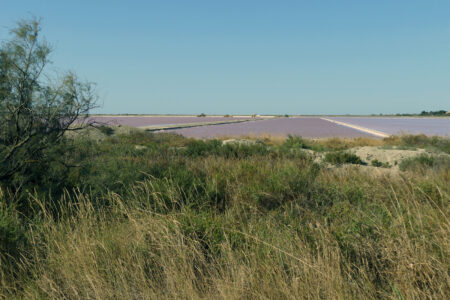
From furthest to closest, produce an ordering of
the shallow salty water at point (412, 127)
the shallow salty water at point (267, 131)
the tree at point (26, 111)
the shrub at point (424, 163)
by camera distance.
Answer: the shallow salty water at point (412, 127) < the shallow salty water at point (267, 131) < the shrub at point (424, 163) < the tree at point (26, 111)

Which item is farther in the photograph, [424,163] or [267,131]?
[267,131]

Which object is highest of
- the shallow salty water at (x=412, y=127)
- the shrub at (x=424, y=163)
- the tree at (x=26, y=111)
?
the tree at (x=26, y=111)

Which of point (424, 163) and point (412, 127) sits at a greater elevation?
point (424, 163)

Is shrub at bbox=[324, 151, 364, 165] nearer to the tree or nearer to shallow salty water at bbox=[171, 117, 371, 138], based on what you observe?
the tree

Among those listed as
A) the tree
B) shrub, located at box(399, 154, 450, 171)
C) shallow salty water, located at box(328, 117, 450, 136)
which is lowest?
shallow salty water, located at box(328, 117, 450, 136)

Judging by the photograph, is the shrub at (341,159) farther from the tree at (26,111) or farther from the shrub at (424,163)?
the tree at (26,111)

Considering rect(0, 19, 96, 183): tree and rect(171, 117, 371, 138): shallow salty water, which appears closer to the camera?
rect(0, 19, 96, 183): tree

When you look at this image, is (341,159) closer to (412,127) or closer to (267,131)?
(267,131)

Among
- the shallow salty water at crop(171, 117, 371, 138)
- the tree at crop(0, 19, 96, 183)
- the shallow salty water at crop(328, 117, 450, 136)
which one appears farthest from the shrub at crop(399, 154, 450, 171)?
the shallow salty water at crop(171, 117, 371, 138)

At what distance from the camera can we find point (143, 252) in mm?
3465

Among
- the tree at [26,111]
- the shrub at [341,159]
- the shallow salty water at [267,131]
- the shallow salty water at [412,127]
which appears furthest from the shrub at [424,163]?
the shallow salty water at [267,131]

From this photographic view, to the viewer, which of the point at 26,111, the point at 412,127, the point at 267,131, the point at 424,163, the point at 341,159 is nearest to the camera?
the point at 26,111

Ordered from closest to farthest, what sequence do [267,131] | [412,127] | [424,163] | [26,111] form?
[26,111], [424,163], [267,131], [412,127]

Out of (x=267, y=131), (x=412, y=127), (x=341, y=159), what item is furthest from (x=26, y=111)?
(x=412, y=127)
